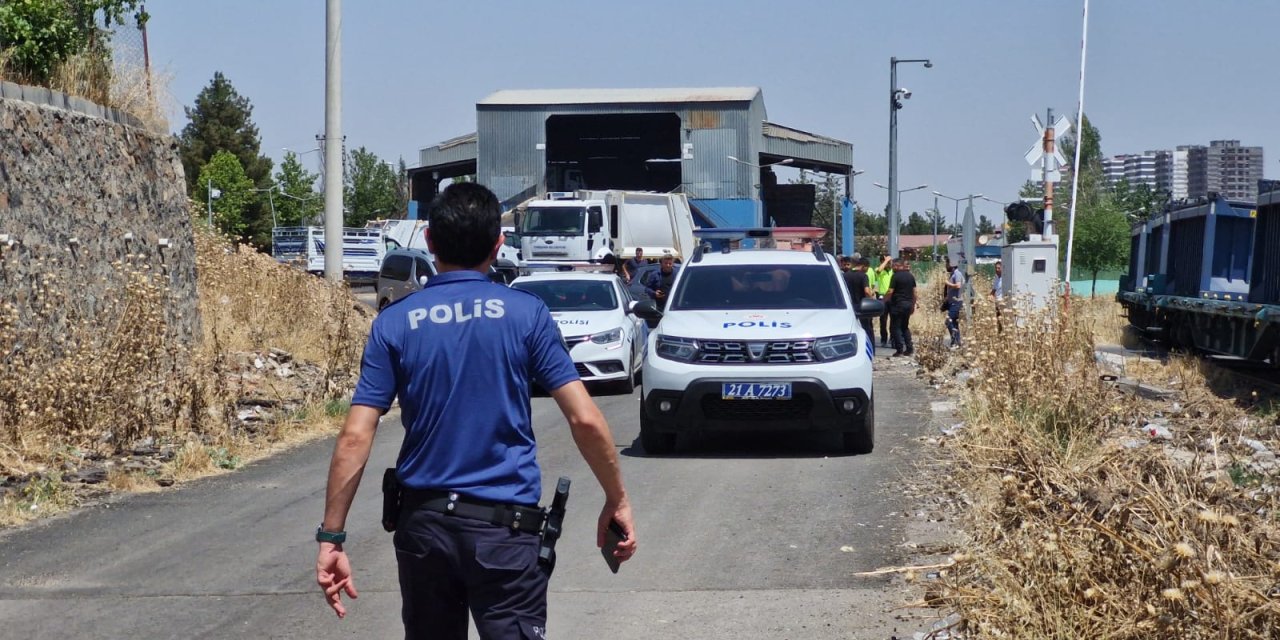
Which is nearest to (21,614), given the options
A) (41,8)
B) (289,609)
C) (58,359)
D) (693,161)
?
(289,609)

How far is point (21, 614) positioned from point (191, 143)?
89.7 meters

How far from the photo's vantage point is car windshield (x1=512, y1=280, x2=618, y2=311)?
18828mm

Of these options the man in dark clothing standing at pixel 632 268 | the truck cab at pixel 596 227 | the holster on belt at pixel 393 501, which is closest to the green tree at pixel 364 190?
the truck cab at pixel 596 227

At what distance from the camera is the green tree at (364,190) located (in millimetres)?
92938

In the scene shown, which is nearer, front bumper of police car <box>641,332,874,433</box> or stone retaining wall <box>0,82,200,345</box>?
front bumper of police car <box>641,332,874,433</box>

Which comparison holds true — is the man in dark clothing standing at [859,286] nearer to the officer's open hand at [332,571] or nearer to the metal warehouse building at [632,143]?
the officer's open hand at [332,571]

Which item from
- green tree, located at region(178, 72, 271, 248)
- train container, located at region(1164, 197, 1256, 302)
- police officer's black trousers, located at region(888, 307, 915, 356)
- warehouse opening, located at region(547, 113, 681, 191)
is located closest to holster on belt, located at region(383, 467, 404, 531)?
police officer's black trousers, located at region(888, 307, 915, 356)

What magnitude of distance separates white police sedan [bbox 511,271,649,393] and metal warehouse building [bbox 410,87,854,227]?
124 ft

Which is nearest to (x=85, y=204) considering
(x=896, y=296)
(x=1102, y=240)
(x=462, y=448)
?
(x=462, y=448)

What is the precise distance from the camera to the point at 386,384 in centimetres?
396

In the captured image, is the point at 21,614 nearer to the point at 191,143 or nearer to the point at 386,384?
the point at 386,384

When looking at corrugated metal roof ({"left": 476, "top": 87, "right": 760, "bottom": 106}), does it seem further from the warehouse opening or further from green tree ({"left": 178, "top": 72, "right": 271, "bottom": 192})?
green tree ({"left": 178, "top": 72, "right": 271, "bottom": 192})

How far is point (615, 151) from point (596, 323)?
51.5m

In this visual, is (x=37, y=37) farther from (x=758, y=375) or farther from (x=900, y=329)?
(x=900, y=329)
